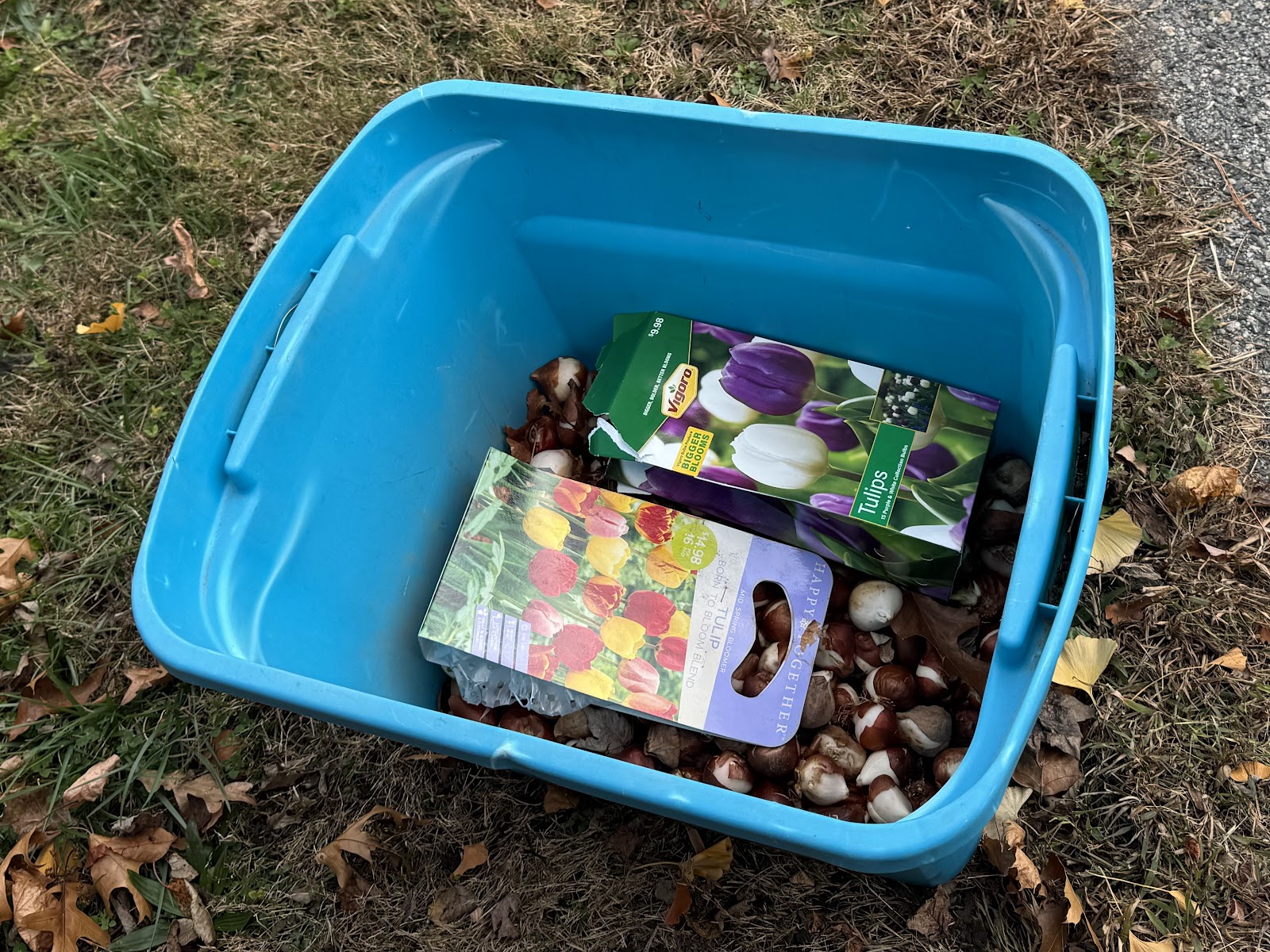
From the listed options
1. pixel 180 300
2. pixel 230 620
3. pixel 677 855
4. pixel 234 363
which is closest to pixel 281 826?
pixel 230 620

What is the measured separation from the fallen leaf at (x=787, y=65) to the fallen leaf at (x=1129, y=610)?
1.07m

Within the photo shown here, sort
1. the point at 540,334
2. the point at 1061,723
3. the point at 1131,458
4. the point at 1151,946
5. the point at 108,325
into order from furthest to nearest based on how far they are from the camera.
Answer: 1. the point at 108,325
2. the point at 540,334
3. the point at 1131,458
4. the point at 1061,723
5. the point at 1151,946

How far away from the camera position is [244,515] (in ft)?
3.41

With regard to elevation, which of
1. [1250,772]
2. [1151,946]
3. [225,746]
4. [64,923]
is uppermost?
[1250,772]

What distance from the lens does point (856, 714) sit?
1.17m

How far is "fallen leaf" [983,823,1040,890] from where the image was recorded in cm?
113

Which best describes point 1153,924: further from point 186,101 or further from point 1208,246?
point 186,101

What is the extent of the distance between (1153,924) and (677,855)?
0.60m

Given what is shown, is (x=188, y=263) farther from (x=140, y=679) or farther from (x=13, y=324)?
(x=140, y=679)

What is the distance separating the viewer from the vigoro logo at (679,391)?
1.30 m

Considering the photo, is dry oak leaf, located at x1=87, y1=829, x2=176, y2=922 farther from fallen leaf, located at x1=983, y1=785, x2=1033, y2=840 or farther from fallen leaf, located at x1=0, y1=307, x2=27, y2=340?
fallen leaf, located at x1=983, y1=785, x2=1033, y2=840

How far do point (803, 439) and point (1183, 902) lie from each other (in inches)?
29.6

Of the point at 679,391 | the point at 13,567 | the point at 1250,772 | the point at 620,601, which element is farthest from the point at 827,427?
the point at 13,567

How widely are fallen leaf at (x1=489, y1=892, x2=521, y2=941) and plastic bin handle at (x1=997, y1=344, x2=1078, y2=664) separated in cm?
79
